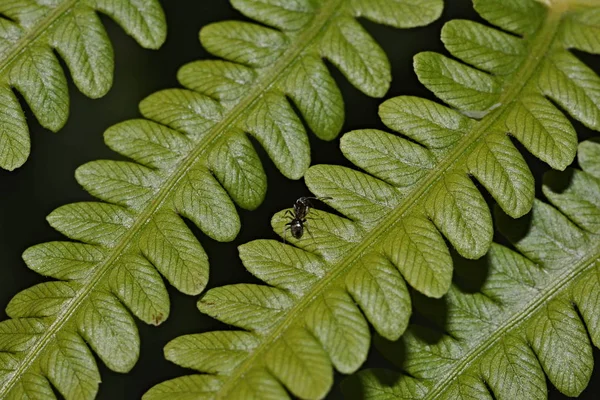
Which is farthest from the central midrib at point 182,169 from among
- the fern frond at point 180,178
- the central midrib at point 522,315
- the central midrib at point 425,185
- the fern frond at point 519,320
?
the central midrib at point 522,315

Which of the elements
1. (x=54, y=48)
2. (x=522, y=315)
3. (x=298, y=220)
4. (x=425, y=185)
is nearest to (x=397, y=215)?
(x=425, y=185)

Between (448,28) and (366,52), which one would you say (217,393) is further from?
(448,28)

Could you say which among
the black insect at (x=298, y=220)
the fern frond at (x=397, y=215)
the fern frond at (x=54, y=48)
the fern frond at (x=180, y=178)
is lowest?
the fern frond at (x=397, y=215)

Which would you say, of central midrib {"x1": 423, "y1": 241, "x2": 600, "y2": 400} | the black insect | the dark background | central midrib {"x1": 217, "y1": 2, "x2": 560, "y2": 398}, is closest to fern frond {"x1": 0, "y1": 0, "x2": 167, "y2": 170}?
the black insect

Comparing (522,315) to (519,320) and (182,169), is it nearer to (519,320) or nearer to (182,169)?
(519,320)

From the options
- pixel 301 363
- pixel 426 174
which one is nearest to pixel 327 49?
pixel 426 174

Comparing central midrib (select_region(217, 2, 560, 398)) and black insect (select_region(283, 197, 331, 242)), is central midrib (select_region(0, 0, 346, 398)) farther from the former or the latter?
central midrib (select_region(217, 2, 560, 398))

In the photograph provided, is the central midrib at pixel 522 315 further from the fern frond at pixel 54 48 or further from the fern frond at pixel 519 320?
the fern frond at pixel 54 48
